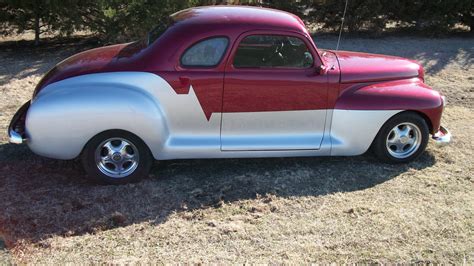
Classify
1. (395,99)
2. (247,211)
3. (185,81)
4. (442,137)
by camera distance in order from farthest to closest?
1. (442,137)
2. (395,99)
3. (185,81)
4. (247,211)

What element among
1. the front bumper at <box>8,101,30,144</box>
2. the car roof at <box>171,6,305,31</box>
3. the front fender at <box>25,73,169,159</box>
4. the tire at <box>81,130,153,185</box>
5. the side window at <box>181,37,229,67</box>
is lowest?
the tire at <box>81,130,153,185</box>

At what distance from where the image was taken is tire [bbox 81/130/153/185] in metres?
4.42

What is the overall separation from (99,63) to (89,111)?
579 millimetres

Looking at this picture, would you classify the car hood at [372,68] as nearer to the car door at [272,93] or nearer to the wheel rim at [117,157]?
the car door at [272,93]

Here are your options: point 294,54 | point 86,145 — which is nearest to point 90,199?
point 86,145

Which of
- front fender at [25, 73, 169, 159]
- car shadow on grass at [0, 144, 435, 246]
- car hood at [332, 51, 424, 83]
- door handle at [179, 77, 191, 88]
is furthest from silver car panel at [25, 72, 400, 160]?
car hood at [332, 51, 424, 83]

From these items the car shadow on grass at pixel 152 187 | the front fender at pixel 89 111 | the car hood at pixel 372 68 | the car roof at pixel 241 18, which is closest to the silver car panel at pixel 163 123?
the front fender at pixel 89 111

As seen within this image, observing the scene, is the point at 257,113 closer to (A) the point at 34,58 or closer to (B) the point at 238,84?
(B) the point at 238,84

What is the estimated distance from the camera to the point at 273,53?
4648mm

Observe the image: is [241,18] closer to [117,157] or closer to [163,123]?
[163,123]

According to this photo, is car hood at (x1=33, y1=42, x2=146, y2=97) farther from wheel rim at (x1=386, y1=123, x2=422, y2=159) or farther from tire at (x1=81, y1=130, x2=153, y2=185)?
wheel rim at (x1=386, y1=123, x2=422, y2=159)

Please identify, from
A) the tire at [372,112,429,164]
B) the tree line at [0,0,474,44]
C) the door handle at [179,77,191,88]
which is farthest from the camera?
the tree line at [0,0,474,44]

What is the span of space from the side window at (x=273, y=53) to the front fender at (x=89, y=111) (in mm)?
855

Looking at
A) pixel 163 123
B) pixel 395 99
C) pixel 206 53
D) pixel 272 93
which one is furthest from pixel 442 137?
pixel 163 123
